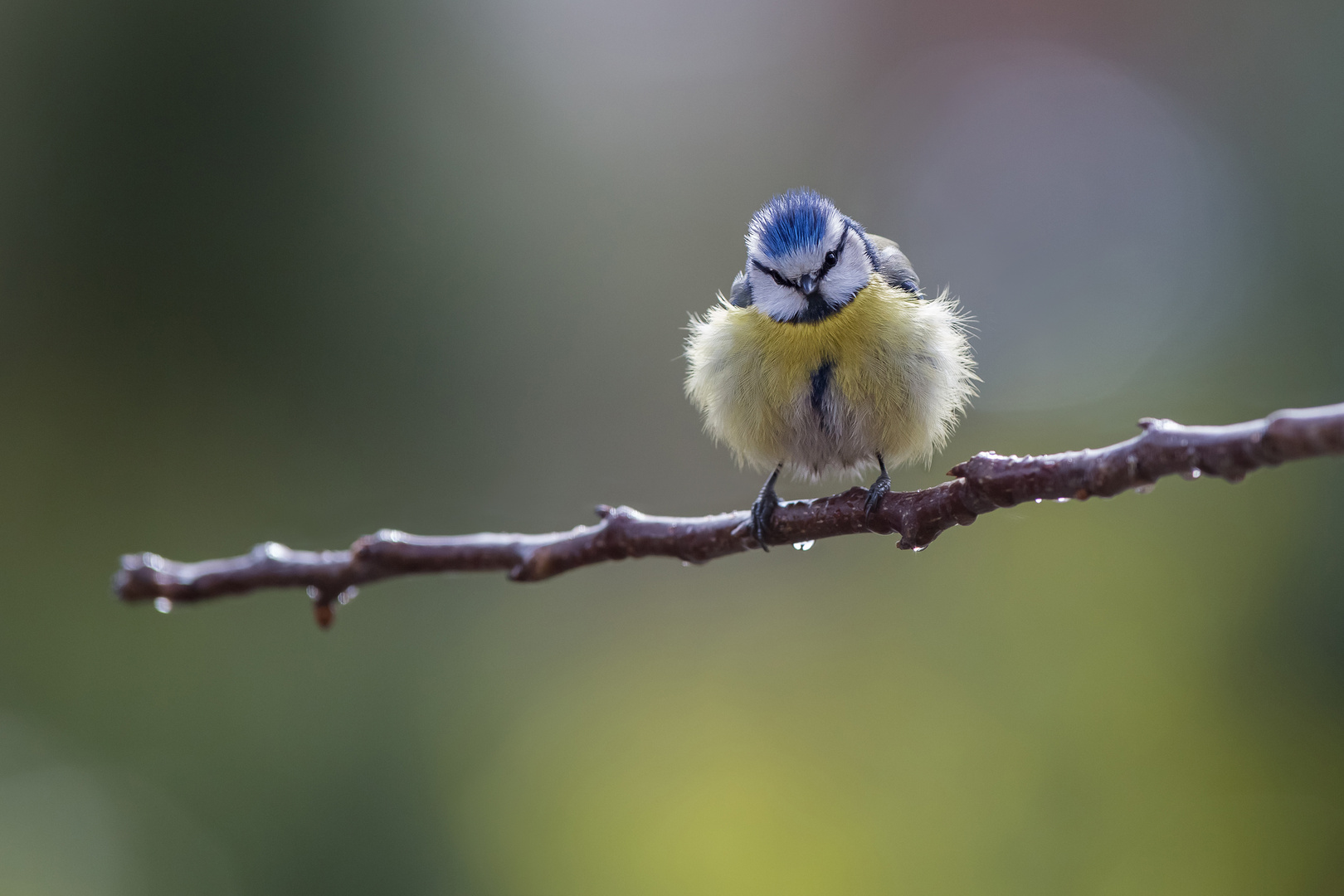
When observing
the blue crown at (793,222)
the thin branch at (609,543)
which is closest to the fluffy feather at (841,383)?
the blue crown at (793,222)

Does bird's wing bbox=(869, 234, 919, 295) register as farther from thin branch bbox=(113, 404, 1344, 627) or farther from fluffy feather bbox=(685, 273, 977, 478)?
thin branch bbox=(113, 404, 1344, 627)

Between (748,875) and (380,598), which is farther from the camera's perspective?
(380,598)

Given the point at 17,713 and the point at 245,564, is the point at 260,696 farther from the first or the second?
the point at 245,564

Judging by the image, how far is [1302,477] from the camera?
2.28 meters

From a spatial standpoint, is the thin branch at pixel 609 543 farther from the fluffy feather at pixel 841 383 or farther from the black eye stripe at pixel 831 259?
the black eye stripe at pixel 831 259

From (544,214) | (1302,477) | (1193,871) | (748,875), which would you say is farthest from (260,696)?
(1302,477)

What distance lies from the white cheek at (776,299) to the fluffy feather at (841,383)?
1 cm

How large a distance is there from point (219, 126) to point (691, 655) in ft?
6.07

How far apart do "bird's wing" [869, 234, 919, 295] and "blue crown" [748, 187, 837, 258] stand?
4.5 inches

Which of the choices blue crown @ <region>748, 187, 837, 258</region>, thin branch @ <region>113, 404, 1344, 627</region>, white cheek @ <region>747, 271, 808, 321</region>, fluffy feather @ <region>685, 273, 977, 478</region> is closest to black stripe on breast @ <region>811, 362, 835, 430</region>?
fluffy feather @ <region>685, 273, 977, 478</region>

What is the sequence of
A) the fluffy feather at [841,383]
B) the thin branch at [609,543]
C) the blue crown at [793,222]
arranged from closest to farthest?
the thin branch at [609,543]
the fluffy feather at [841,383]
the blue crown at [793,222]

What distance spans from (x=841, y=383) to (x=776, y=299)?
0.60 ft

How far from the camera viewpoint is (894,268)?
60.7 inches

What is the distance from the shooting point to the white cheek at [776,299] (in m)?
1.40
